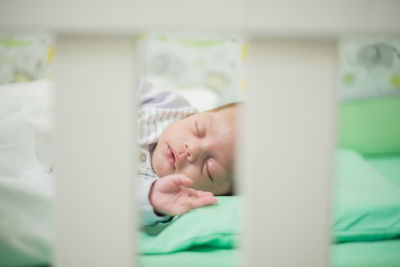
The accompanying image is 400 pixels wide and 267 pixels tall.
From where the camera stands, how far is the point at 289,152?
33cm

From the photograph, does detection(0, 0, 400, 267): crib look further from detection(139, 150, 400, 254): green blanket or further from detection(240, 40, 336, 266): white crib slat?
detection(139, 150, 400, 254): green blanket

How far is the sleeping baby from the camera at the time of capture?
29.4 inches

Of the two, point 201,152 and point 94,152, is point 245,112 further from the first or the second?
point 201,152

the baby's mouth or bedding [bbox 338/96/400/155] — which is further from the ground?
bedding [bbox 338/96/400/155]

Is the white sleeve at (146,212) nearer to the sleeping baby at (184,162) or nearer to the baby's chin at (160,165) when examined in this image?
the sleeping baby at (184,162)

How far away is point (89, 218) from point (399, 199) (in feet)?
2.37

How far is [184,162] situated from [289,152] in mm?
566

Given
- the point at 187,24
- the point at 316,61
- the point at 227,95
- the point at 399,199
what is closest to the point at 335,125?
the point at 316,61

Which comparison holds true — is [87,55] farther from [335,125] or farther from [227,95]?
[227,95]

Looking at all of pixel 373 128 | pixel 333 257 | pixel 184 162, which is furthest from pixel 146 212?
pixel 373 128

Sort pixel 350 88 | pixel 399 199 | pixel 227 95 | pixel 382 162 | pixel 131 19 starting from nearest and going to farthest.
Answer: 1. pixel 131 19
2. pixel 399 199
3. pixel 382 162
4. pixel 350 88
5. pixel 227 95

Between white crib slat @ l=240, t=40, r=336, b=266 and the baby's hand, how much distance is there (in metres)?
0.39

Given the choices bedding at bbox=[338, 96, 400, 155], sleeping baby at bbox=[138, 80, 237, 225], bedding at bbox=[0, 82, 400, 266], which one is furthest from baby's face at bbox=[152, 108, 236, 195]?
bedding at bbox=[338, 96, 400, 155]

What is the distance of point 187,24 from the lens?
289 mm
